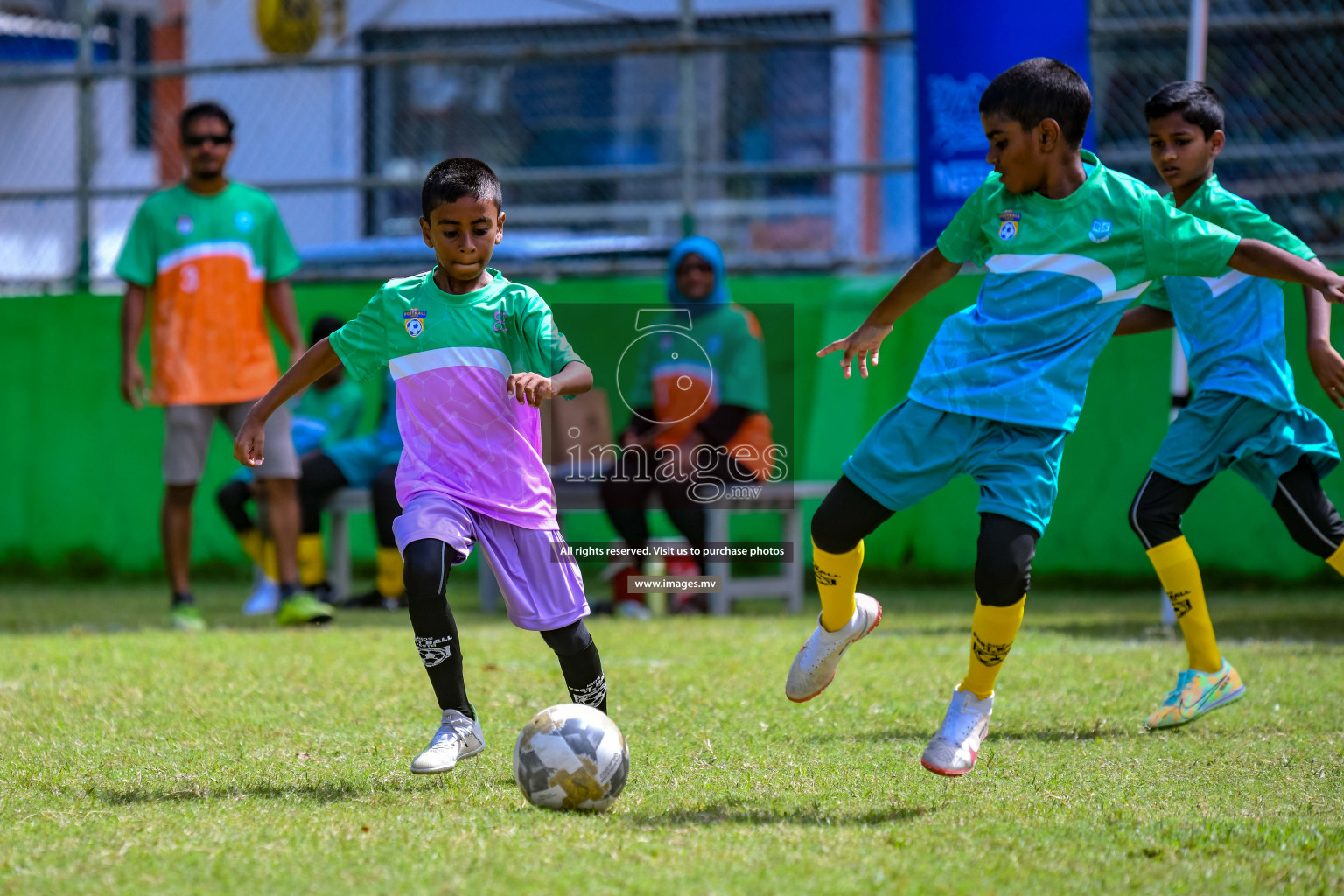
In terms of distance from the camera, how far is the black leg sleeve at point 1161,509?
5.08 meters

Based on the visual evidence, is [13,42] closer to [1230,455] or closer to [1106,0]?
[1106,0]

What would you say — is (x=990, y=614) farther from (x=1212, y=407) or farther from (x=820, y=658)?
(x=1212, y=407)

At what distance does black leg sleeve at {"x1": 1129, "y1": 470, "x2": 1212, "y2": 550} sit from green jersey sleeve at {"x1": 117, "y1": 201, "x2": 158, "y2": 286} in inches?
190

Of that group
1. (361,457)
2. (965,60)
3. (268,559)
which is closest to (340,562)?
(268,559)

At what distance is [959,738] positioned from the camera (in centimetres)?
376

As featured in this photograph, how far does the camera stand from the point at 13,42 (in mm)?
15594

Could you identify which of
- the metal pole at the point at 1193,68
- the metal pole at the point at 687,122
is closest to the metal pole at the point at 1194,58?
the metal pole at the point at 1193,68

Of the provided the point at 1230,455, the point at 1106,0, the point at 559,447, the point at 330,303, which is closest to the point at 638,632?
the point at 559,447

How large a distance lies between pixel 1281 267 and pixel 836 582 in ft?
4.50

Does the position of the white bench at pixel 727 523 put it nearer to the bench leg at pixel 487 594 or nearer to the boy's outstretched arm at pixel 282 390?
the bench leg at pixel 487 594

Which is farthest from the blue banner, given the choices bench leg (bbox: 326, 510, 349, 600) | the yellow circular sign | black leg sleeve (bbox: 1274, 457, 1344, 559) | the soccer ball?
the yellow circular sign

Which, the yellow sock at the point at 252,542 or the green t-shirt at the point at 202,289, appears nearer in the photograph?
the green t-shirt at the point at 202,289

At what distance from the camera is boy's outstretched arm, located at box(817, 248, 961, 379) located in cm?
420

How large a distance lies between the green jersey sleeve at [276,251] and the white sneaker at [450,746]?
161 inches
